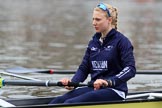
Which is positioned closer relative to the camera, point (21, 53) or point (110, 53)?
point (110, 53)

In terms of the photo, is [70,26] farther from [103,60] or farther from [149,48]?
[103,60]

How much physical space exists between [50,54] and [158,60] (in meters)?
3.62

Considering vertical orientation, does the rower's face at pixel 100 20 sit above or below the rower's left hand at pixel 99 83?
above

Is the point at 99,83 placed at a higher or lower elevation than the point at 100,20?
lower

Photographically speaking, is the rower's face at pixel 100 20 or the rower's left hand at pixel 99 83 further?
the rower's face at pixel 100 20

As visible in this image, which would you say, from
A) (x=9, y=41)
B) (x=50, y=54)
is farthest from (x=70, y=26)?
(x=50, y=54)

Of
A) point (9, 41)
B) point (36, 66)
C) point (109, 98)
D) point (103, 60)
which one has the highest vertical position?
point (9, 41)

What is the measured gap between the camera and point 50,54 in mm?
17906

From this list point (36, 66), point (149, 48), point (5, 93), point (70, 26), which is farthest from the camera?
point (70, 26)

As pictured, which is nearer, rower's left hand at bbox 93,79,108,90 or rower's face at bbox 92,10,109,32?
rower's left hand at bbox 93,79,108,90

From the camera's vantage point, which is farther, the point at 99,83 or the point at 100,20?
the point at 100,20

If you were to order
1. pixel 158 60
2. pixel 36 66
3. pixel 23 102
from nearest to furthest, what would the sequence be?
1. pixel 23 102
2. pixel 36 66
3. pixel 158 60

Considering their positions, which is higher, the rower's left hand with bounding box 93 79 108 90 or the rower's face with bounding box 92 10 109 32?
the rower's face with bounding box 92 10 109 32

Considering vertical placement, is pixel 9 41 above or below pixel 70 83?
above
